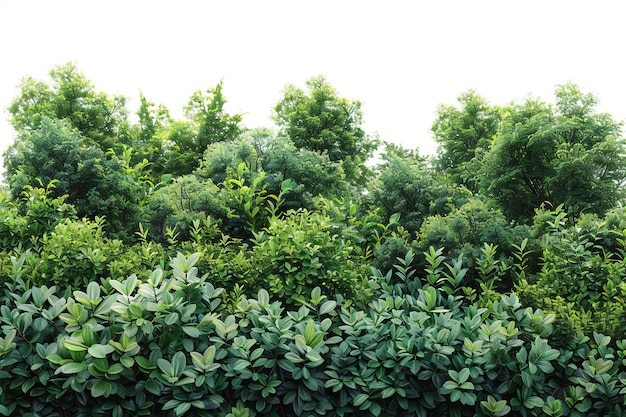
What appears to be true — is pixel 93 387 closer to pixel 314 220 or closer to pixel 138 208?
pixel 314 220

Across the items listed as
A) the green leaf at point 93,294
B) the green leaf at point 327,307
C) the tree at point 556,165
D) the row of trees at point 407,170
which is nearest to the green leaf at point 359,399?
the green leaf at point 327,307

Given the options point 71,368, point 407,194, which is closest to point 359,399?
point 71,368

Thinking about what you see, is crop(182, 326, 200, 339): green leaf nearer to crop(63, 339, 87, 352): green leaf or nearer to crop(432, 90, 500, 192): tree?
crop(63, 339, 87, 352): green leaf

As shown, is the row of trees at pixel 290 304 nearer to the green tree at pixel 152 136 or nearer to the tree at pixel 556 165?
the tree at pixel 556 165

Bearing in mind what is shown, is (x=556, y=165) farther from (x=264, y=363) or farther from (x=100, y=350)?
(x=100, y=350)

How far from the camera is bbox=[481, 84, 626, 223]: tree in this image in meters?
6.75

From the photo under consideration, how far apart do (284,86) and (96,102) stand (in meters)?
6.34

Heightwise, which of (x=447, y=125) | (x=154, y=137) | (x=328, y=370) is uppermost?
(x=447, y=125)

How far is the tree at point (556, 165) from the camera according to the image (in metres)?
6.75

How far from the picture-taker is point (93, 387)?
8.52ft

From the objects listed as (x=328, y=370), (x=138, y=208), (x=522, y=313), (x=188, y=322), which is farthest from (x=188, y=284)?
(x=138, y=208)

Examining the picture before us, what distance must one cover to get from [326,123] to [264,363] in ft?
46.9

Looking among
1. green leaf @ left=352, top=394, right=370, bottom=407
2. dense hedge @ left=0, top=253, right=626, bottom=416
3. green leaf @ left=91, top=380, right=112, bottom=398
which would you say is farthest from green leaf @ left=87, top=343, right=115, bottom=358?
green leaf @ left=352, top=394, right=370, bottom=407

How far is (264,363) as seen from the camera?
276 cm
